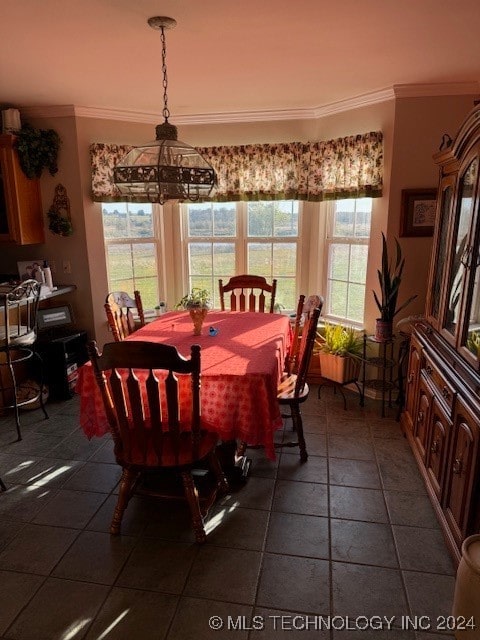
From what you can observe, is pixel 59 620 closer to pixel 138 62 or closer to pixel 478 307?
pixel 478 307

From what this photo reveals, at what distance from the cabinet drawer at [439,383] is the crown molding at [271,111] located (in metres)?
2.05

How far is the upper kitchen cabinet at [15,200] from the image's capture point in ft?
11.5

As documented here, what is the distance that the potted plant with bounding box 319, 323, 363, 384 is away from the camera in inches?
143

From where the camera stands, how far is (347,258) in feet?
12.8

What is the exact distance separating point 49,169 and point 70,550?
122 inches

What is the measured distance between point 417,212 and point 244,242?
1607 millimetres

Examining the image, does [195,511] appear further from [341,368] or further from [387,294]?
[387,294]

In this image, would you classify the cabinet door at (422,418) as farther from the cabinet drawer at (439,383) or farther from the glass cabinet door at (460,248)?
the glass cabinet door at (460,248)

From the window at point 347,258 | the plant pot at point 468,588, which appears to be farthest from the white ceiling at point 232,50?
the plant pot at point 468,588

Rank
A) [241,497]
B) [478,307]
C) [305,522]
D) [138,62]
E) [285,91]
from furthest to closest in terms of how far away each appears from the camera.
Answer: [285,91], [138,62], [241,497], [305,522], [478,307]

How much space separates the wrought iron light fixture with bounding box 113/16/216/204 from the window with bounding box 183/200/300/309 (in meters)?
1.84

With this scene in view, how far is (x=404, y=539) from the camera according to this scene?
2.07 metres

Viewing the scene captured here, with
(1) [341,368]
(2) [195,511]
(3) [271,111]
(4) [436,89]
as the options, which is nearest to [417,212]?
(4) [436,89]

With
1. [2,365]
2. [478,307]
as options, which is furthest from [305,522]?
[2,365]
